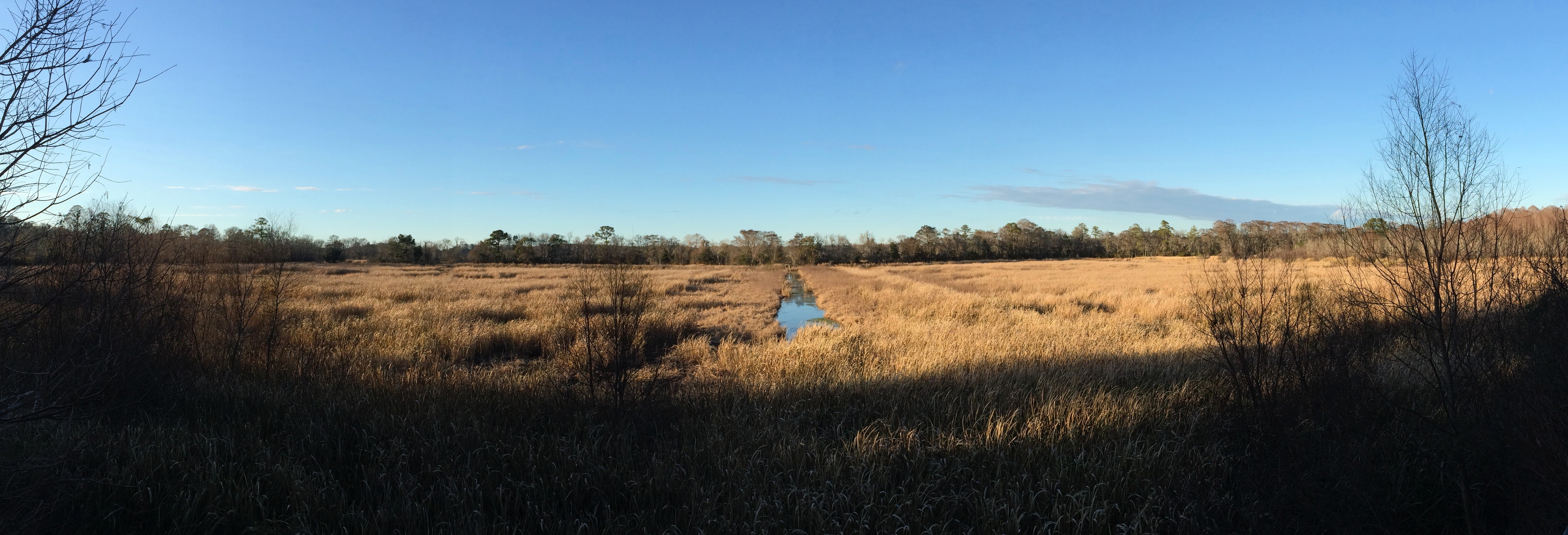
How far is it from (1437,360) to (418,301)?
25.4m

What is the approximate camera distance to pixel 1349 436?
4.77 metres

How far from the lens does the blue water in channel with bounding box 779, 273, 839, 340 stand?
19.4 metres

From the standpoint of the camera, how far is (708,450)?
197 inches

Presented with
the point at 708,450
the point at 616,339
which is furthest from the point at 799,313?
the point at 708,450

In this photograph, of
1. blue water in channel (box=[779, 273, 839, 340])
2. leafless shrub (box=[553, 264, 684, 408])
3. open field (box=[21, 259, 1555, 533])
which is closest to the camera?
open field (box=[21, 259, 1555, 533])

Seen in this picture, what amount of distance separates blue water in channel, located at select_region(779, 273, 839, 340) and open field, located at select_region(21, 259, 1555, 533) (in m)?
7.13

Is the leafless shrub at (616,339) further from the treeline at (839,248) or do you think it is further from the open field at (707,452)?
the treeline at (839,248)

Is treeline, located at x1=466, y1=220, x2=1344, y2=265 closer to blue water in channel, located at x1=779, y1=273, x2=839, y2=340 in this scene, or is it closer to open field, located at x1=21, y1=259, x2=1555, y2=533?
blue water in channel, located at x1=779, y1=273, x2=839, y2=340

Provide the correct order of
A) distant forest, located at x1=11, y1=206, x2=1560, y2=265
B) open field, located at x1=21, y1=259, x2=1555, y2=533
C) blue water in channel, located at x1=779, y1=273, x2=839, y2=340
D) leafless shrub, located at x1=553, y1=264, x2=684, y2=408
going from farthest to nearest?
distant forest, located at x1=11, y1=206, x2=1560, y2=265 → blue water in channel, located at x1=779, y1=273, x2=839, y2=340 → leafless shrub, located at x1=553, y1=264, x2=684, y2=408 → open field, located at x1=21, y1=259, x2=1555, y2=533

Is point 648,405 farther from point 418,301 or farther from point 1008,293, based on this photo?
point 1008,293

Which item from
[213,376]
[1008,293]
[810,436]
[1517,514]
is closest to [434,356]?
[213,376]

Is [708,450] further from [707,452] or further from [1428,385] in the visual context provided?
[1428,385]

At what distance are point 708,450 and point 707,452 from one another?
0.02 metres

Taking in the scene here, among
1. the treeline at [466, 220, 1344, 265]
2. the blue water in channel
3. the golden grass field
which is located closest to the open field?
the golden grass field
